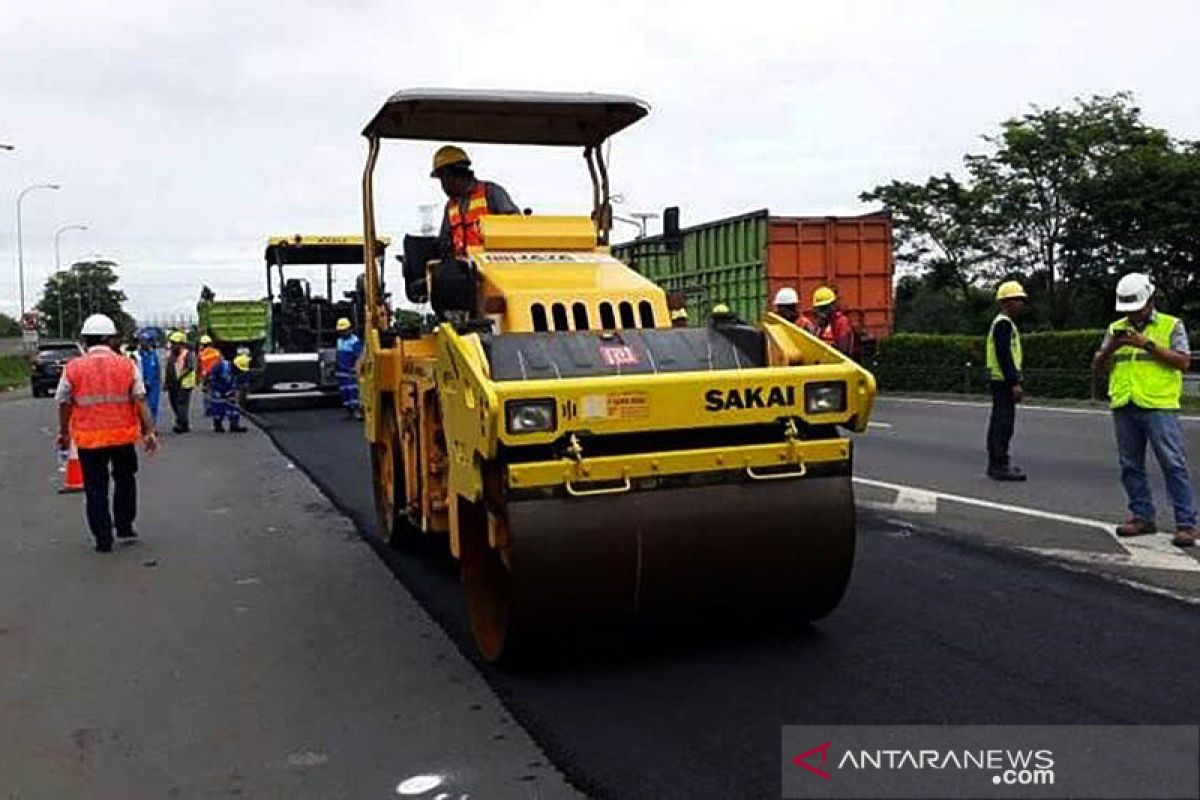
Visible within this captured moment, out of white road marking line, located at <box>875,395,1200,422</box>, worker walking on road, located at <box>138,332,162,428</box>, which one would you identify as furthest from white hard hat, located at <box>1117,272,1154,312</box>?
worker walking on road, located at <box>138,332,162,428</box>

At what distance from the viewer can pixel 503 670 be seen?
564cm

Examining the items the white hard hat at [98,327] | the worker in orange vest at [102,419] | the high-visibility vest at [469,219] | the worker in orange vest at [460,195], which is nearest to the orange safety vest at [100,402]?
the worker in orange vest at [102,419]

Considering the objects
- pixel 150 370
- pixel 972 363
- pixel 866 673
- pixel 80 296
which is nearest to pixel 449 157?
pixel 866 673

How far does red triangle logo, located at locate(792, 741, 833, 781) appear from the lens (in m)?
4.25

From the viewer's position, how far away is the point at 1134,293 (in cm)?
793

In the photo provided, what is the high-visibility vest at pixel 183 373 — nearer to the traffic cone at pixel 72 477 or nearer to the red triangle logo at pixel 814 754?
the traffic cone at pixel 72 477

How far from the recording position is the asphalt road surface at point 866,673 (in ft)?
15.0

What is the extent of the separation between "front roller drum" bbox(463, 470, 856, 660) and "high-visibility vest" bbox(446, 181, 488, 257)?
230 centimetres

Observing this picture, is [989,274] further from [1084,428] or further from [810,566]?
[810,566]

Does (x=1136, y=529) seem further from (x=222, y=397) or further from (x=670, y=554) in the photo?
(x=222, y=397)

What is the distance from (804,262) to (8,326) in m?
94.2

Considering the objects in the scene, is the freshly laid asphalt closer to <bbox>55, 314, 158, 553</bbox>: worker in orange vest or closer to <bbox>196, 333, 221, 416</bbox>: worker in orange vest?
<bbox>55, 314, 158, 553</bbox>: worker in orange vest

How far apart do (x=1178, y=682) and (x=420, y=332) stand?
14.6 feet

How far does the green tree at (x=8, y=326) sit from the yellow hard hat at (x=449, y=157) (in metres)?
96.2
